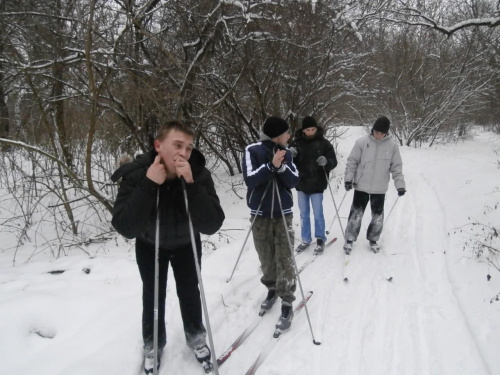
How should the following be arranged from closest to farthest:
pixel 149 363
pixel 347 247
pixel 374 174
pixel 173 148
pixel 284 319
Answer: pixel 173 148 → pixel 149 363 → pixel 284 319 → pixel 374 174 → pixel 347 247

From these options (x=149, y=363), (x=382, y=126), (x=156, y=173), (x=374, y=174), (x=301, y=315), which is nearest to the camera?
(x=156, y=173)

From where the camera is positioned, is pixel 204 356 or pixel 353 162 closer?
pixel 204 356

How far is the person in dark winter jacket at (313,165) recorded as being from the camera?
15.5 ft

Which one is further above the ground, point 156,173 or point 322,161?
point 156,173

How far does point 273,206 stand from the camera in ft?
10.8

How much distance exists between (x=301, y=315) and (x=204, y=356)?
1212 mm

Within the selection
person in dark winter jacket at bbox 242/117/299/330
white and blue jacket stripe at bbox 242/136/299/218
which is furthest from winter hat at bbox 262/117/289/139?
white and blue jacket stripe at bbox 242/136/299/218

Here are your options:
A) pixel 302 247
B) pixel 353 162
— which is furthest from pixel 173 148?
pixel 353 162

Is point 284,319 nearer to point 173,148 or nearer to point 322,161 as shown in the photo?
point 173,148

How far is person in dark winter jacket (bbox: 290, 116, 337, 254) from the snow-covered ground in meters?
0.59

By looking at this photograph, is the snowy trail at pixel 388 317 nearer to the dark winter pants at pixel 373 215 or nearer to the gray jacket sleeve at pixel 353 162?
the dark winter pants at pixel 373 215

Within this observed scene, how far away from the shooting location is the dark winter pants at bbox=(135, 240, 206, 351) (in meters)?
2.43

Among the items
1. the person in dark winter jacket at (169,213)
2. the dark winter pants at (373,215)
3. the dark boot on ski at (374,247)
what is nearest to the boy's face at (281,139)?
the person in dark winter jacket at (169,213)

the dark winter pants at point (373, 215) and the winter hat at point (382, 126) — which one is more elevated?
the winter hat at point (382, 126)
